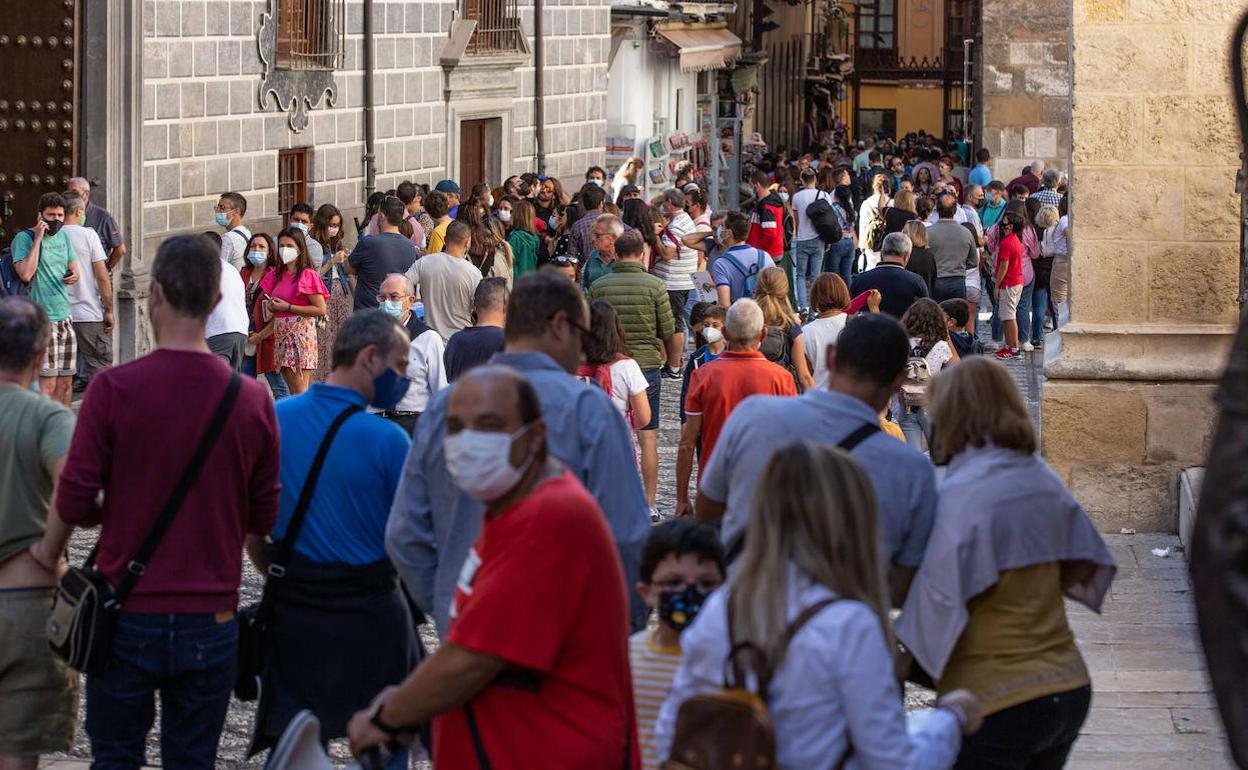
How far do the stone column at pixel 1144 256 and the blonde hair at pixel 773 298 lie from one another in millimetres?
1331

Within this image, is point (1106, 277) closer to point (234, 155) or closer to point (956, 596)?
point (956, 596)

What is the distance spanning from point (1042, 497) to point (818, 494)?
4.72ft

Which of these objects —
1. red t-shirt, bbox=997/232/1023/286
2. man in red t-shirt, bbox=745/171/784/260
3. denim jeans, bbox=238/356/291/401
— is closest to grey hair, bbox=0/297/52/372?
denim jeans, bbox=238/356/291/401

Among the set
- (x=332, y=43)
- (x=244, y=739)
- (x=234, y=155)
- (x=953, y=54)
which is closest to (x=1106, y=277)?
(x=244, y=739)

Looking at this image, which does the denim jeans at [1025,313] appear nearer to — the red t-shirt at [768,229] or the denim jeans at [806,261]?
the red t-shirt at [768,229]

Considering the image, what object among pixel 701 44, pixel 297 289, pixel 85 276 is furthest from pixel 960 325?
pixel 701 44

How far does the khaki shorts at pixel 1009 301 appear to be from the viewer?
17.9m

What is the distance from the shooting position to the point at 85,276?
12.9 metres

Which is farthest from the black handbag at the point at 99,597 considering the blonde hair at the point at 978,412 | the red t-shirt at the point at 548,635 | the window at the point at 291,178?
the window at the point at 291,178

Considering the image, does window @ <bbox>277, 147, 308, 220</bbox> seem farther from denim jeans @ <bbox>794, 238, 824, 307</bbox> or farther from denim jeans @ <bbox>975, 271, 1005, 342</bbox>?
denim jeans @ <bbox>975, 271, 1005, 342</bbox>

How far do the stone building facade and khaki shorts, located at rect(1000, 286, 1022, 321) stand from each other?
6.70m

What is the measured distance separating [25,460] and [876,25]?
7179 cm

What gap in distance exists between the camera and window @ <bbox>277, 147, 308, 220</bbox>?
63.8 feet

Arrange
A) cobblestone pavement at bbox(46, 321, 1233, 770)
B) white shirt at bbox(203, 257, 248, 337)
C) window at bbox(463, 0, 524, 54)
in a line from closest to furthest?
cobblestone pavement at bbox(46, 321, 1233, 770)
white shirt at bbox(203, 257, 248, 337)
window at bbox(463, 0, 524, 54)
